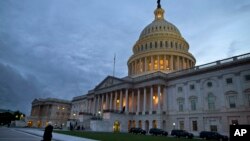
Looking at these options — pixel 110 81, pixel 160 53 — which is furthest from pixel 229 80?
pixel 110 81

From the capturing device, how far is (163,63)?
79312mm

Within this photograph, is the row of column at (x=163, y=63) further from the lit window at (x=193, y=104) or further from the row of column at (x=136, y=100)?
the lit window at (x=193, y=104)

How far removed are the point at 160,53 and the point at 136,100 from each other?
69.6 ft

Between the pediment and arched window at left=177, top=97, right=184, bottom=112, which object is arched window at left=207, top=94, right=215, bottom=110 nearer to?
arched window at left=177, top=97, right=184, bottom=112

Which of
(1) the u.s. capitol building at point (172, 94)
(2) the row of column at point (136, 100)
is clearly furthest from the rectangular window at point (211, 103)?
(2) the row of column at point (136, 100)

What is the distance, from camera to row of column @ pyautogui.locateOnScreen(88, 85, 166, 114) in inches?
2388

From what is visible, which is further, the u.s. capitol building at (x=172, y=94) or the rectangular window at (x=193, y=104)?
the rectangular window at (x=193, y=104)

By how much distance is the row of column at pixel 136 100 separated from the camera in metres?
60.6

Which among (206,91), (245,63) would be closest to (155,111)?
(206,91)

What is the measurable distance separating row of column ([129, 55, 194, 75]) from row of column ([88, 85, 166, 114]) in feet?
47.5

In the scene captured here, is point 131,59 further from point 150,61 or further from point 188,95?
point 188,95

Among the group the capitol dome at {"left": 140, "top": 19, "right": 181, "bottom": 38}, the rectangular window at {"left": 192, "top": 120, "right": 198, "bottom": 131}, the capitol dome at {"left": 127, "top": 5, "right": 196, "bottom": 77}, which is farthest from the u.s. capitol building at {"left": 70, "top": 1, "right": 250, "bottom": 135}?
the capitol dome at {"left": 140, "top": 19, "right": 181, "bottom": 38}

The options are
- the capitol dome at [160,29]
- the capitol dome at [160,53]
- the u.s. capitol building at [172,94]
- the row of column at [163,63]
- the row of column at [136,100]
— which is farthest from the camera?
the capitol dome at [160,29]

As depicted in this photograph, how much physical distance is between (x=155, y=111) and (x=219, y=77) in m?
19.1
